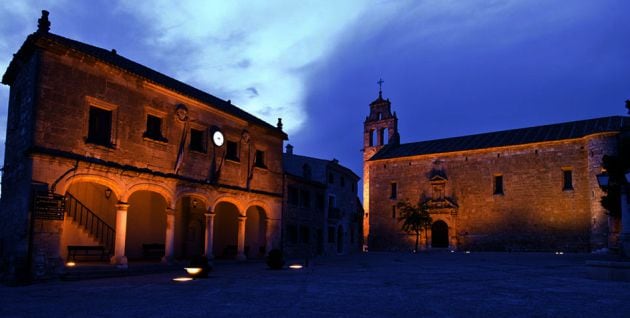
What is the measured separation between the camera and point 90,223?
1781 centimetres

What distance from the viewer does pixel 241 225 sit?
21531 mm

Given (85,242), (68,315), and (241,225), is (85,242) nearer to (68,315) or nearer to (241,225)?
(241,225)

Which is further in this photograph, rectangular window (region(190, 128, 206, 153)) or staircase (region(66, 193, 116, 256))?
rectangular window (region(190, 128, 206, 153))

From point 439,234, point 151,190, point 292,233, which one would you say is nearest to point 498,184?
point 439,234

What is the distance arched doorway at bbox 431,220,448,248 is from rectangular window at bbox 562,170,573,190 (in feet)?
31.9

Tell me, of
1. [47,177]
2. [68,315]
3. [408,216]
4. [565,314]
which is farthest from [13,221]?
[408,216]

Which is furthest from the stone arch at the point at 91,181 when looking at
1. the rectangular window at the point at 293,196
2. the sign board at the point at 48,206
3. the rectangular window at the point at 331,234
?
the rectangular window at the point at 331,234

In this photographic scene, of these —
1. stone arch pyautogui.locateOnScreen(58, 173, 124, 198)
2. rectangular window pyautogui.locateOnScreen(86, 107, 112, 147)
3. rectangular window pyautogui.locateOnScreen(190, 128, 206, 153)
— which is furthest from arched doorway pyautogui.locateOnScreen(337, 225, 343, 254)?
rectangular window pyautogui.locateOnScreen(86, 107, 112, 147)

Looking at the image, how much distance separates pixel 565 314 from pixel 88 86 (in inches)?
573

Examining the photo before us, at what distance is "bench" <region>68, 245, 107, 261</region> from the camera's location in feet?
53.3

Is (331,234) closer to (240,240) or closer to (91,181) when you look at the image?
(240,240)

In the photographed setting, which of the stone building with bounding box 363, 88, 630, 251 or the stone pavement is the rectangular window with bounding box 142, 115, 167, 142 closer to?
the stone pavement

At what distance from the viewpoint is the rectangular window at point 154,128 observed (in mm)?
17500

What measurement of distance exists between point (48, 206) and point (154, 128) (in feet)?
18.0
